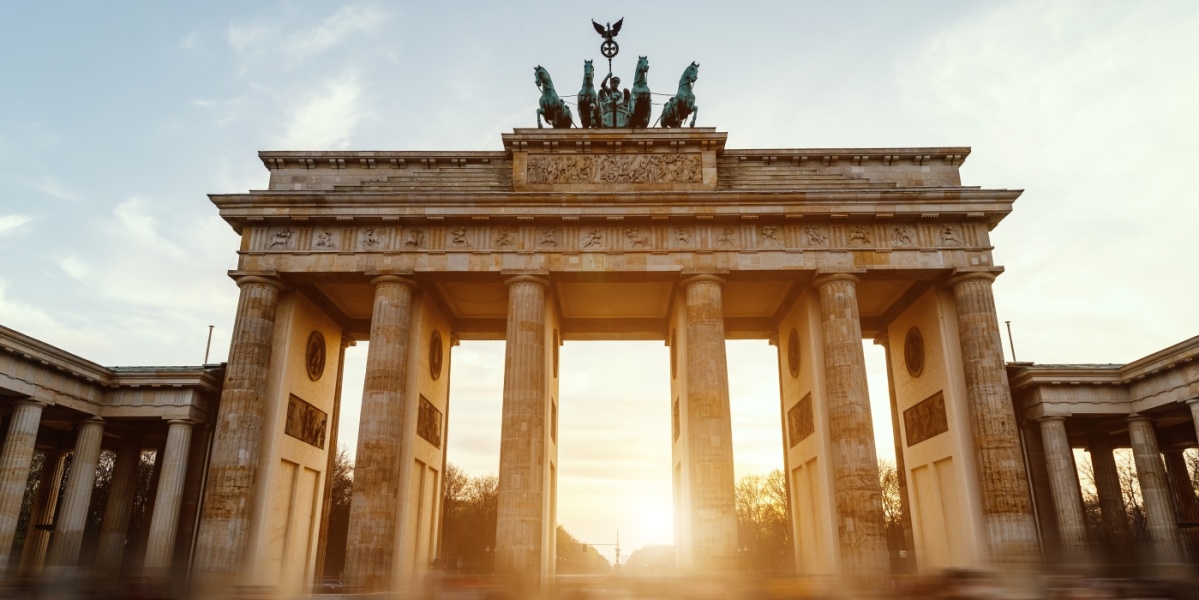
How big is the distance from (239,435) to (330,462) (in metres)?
6.67

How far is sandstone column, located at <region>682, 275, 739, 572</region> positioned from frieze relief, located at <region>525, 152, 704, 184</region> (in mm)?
3798

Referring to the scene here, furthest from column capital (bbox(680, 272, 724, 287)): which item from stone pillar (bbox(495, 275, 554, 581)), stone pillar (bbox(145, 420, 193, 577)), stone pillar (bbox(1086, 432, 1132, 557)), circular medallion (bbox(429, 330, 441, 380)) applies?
stone pillar (bbox(145, 420, 193, 577))

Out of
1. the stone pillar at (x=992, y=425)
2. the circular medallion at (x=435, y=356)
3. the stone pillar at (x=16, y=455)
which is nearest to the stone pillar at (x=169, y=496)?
the stone pillar at (x=16, y=455)

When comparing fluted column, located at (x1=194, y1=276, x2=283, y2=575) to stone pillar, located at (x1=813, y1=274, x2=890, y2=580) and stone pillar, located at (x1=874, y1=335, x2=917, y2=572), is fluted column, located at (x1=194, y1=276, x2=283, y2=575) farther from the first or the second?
stone pillar, located at (x1=874, y1=335, x2=917, y2=572)

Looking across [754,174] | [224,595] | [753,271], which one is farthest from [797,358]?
[224,595]

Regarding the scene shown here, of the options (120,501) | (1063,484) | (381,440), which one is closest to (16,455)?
(120,501)

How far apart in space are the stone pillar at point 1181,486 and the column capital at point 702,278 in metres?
20.8

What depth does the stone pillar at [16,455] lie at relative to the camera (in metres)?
21.6

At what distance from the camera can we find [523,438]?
72.1ft

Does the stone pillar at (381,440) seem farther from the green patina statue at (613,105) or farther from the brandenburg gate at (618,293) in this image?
the green patina statue at (613,105)

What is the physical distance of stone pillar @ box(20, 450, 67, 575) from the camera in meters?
26.1

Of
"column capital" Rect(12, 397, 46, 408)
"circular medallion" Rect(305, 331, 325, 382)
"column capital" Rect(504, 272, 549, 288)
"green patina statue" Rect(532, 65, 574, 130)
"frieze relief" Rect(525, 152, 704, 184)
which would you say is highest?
"green patina statue" Rect(532, 65, 574, 130)

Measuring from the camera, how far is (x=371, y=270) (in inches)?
934

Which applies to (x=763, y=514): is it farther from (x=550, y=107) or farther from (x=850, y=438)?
(x=550, y=107)
